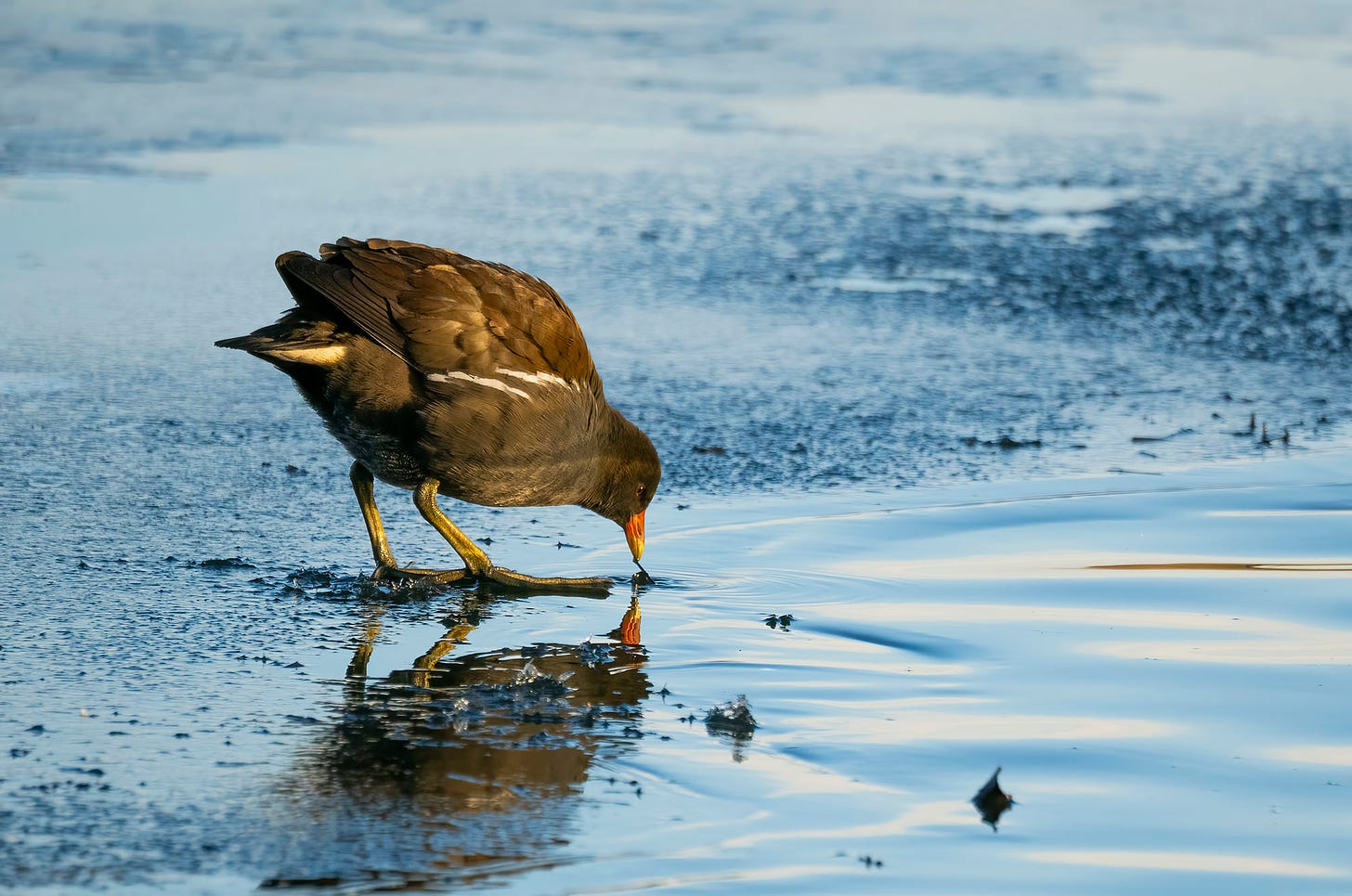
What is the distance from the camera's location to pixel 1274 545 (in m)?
5.73

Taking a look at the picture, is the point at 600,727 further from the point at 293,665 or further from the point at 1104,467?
the point at 1104,467

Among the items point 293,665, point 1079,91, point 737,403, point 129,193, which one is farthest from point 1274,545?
point 1079,91

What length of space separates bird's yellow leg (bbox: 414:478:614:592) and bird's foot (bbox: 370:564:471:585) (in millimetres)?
66

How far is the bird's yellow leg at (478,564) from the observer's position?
535 centimetres

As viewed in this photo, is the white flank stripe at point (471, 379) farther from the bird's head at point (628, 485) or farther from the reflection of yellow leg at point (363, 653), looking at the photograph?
the reflection of yellow leg at point (363, 653)

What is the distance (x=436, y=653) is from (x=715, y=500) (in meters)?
1.92

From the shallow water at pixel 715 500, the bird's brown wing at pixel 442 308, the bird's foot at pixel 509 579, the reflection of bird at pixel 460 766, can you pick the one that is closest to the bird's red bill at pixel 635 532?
the shallow water at pixel 715 500

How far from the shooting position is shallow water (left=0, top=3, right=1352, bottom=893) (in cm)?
350

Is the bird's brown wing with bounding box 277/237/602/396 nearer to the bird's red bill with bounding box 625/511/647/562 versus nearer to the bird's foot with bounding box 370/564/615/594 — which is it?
the bird's red bill with bounding box 625/511/647/562

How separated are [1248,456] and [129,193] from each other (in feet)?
23.3

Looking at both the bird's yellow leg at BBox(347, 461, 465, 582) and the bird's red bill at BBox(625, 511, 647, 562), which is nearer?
the bird's yellow leg at BBox(347, 461, 465, 582)

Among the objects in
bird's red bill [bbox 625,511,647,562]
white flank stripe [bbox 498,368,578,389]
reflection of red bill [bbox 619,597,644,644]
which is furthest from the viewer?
bird's red bill [bbox 625,511,647,562]

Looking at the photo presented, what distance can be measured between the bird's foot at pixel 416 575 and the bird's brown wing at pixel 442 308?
23.2 inches

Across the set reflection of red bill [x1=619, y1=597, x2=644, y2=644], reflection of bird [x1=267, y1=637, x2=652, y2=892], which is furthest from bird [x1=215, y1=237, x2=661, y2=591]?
reflection of bird [x1=267, y1=637, x2=652, y2=892]
